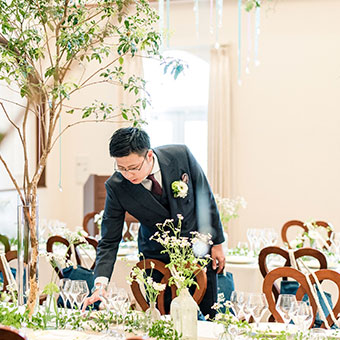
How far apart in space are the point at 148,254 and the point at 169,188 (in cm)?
42

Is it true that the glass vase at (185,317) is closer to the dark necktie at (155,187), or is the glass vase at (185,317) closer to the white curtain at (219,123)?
the dark necktie at (155,187)

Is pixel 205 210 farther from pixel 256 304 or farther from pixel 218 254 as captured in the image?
pixel 256 304

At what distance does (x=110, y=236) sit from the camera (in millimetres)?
3004

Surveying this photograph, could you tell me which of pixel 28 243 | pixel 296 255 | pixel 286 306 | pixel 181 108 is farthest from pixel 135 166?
pixel 181 108

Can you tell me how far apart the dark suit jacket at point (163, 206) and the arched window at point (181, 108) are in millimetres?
4199

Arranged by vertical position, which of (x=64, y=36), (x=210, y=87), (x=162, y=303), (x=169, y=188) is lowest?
(x=162, y=303)

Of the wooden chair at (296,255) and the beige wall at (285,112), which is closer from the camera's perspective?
the wooden chair at (296,255)

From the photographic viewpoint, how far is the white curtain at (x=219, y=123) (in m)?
6.84

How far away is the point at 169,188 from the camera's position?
3053 mm

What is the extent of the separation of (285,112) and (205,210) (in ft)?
12.7

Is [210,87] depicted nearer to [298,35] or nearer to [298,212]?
[298,35]

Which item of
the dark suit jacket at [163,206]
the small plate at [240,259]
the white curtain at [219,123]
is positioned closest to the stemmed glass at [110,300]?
the dark suit jacket at [163,206]

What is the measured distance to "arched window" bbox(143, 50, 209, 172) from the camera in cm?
744

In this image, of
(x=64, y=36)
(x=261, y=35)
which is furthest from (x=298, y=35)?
(x=64, y=36)
